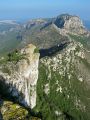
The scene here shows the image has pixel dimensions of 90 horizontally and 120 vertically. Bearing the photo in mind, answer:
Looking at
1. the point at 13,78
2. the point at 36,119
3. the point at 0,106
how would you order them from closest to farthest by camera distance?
the point at 36,119
the point at 0,106
the point at 13,78

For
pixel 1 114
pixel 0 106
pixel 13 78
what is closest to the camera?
pixel 1 114

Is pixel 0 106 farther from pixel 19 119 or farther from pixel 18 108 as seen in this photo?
pixel 19 119

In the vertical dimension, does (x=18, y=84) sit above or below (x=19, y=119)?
below

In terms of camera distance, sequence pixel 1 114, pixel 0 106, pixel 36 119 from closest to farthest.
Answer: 1. pixel 36 119
2. pixel 1 114
3. pixel 0 106

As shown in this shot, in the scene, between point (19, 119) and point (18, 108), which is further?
point (18, 108)

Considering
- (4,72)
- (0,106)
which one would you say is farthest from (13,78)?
(0,106)

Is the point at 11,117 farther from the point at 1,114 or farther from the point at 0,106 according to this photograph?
the point at 0,106

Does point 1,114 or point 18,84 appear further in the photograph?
point 18,84

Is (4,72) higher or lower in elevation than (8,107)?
lower

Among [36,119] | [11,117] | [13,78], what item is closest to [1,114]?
[11,117]
